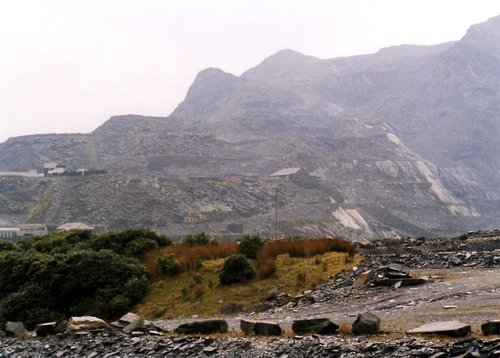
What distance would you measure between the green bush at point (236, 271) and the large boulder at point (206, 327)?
984cm

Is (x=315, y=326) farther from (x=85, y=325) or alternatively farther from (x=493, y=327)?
(x=85, y=325)

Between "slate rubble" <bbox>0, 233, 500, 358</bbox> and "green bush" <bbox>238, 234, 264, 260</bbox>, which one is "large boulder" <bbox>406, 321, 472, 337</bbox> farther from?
"green bush" <bbox>238, 234, 264, 260</bbox>

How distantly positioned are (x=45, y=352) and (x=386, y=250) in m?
24.3

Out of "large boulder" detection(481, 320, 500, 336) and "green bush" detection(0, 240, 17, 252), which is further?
"green bush" detection(0, 240, 17, 252)

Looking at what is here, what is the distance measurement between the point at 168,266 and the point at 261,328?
1490cm

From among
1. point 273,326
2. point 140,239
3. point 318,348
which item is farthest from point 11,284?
point 318,348

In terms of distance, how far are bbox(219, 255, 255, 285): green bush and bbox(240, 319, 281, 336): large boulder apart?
10.8 meters

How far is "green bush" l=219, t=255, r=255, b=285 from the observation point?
27380mm

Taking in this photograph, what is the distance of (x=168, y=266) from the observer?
30125 mm

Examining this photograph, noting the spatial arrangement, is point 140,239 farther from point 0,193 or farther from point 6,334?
point 0,193

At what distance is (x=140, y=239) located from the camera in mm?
35062

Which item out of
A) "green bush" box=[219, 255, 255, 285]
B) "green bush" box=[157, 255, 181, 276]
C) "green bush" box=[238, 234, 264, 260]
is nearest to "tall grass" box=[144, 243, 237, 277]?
"green bush" box=[157, 255, 181, 276]

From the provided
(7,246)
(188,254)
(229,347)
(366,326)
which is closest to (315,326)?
(366,326)

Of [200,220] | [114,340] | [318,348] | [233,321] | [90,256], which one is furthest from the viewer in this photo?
[200,220]
